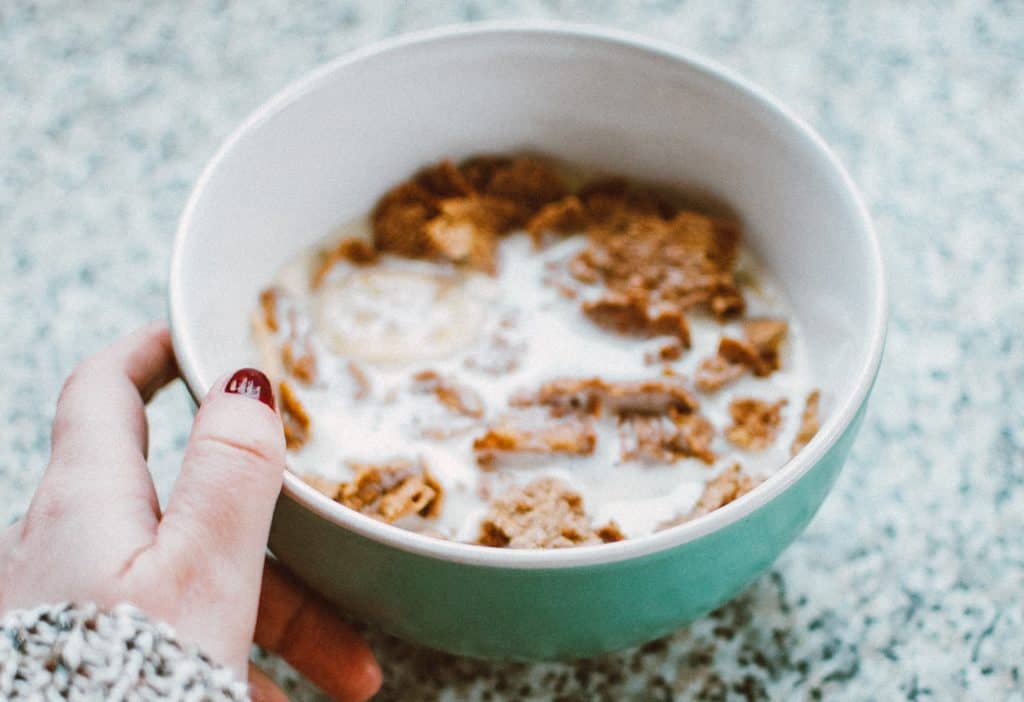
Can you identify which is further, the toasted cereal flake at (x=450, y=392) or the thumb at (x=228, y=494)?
the toasted cereal flake at (x=450, y=392)

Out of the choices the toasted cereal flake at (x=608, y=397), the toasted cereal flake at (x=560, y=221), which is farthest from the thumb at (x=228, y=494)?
the toasted cereal flake at (x=560, y=221)

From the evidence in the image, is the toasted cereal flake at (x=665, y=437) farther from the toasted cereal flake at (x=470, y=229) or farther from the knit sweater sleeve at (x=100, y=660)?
the knit sweater sleeve at (x=100, y=660)

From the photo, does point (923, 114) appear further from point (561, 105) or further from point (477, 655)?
point (477, 655)

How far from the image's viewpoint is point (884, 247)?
0.89 metres

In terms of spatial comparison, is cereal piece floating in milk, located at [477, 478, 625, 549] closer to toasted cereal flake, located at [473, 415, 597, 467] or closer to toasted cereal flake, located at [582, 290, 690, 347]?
toasted cereal flake, located at [473, 415, 597, 467]

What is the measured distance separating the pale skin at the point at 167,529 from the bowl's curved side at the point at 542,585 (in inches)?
1.4

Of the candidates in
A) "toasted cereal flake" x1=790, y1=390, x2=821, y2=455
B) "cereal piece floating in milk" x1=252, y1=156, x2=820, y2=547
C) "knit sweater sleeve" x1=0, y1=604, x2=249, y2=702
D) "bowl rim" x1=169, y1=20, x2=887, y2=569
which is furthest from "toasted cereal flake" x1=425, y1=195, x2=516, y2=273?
"knit sweater sleeve" x1=0, y1=604, x2=249, y2=702

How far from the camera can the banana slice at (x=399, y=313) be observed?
72 centimetres

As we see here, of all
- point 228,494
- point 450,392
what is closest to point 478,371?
point 450,392

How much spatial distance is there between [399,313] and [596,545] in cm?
26

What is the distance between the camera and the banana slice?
2.38ft

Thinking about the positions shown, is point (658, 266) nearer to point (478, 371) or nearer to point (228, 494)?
point (478, 371)

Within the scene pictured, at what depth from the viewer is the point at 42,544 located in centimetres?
52

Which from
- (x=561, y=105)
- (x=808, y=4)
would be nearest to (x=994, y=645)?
(x=561, y=105)
